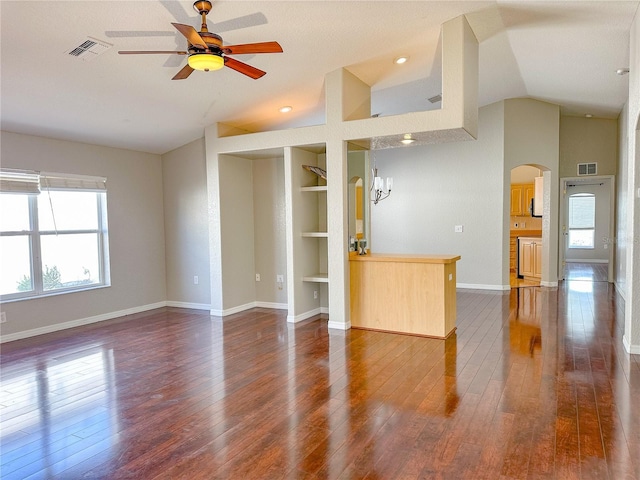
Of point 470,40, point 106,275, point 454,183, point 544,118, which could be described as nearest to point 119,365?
point 106,275

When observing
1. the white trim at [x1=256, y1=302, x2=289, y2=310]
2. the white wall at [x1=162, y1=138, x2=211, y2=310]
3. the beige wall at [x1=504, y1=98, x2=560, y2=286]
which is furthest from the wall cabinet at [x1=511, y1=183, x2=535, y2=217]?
the white wall at [x1=162, y1=138, x2=211, y2=310]

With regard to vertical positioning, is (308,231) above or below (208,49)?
below

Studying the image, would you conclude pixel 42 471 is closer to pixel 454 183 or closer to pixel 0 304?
pixel 0 304

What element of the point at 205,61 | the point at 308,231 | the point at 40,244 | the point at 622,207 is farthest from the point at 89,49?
the point at 622,207

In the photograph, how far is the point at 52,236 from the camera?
18.1ft

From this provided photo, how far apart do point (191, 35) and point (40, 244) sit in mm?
3971

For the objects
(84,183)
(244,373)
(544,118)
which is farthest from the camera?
(544,118)

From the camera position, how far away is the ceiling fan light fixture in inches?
119

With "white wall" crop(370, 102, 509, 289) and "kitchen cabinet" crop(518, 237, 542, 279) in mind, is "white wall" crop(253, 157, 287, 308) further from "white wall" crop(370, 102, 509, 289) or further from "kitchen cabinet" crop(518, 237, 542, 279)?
"kitchen cabinet" crop(518, 237, 542, 279)

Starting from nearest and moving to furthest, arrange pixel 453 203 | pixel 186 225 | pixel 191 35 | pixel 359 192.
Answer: pixel 191 35, pixel 359 192, pixel 186 225, pixel 453 203

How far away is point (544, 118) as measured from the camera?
7.75 meters

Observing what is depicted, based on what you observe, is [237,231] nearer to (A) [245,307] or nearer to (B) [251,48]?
(A) [245,307]

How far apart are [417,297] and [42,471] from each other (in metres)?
3.74

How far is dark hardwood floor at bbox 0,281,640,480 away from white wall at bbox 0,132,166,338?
442 millimetres
